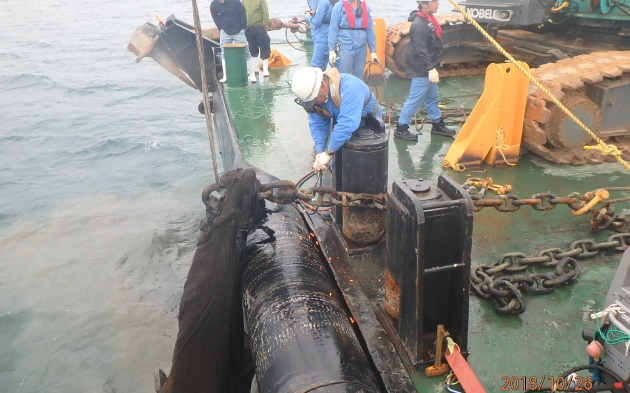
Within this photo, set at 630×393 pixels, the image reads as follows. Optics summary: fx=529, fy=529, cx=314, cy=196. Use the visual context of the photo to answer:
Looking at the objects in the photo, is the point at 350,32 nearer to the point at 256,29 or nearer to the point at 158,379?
the point at 256,29

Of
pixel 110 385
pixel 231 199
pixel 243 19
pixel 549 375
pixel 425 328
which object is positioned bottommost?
pixel 110 385

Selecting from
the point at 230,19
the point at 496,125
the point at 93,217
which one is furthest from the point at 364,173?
the point at 93,217

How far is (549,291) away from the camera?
12.8 ft

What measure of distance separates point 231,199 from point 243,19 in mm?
7111

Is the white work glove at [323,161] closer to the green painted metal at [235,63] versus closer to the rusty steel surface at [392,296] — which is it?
the rusty steel surface at [392,296]

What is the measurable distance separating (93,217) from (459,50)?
7.92m

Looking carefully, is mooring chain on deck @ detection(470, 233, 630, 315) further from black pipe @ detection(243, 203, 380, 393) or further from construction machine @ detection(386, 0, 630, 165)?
construction machine @ detection(386, 0, 630, 165)

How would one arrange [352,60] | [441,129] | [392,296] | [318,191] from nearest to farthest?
1. [392,296]
2. [318,191]
3. [441,129]
4. [352,60]

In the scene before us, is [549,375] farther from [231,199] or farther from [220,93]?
[220,93]

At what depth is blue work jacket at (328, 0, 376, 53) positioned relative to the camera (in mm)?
7836

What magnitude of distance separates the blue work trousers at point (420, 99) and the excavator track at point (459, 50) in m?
3.02

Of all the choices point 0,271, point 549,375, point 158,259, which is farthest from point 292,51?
point 549,375

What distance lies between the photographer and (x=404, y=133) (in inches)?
282

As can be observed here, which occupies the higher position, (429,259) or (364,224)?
(429,259)
